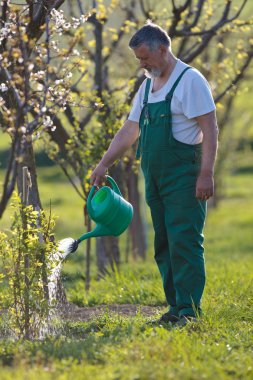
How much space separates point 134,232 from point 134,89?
4215mm

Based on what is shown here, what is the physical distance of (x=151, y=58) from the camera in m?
5.61

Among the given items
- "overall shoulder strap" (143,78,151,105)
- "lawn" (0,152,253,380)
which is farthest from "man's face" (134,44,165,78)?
"lawn" (0,152,253,380)

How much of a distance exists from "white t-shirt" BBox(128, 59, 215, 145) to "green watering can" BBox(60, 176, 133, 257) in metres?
0.59

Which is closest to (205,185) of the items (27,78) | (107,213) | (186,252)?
(186,252)

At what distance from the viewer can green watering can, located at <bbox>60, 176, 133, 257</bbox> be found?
576 centimetres

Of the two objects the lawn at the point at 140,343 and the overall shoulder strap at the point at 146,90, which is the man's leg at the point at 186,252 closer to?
the lawn at the point at 140,343

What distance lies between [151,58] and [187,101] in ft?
1.20

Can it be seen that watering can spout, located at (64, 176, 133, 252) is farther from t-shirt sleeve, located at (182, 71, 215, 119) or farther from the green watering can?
t-shirt sleeve, located at (182, 71, 215, 119)

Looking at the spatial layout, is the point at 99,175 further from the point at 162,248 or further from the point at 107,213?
the point at 162,248

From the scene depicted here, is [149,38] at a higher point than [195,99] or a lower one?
higher

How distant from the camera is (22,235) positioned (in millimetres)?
5277

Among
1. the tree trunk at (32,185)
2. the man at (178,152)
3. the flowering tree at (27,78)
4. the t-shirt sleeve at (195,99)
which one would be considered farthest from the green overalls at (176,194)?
the tree trunk at (32,185)

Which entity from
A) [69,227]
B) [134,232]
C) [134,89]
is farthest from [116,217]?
[69,227]

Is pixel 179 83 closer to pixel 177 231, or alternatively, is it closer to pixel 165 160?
pixel 165 160
